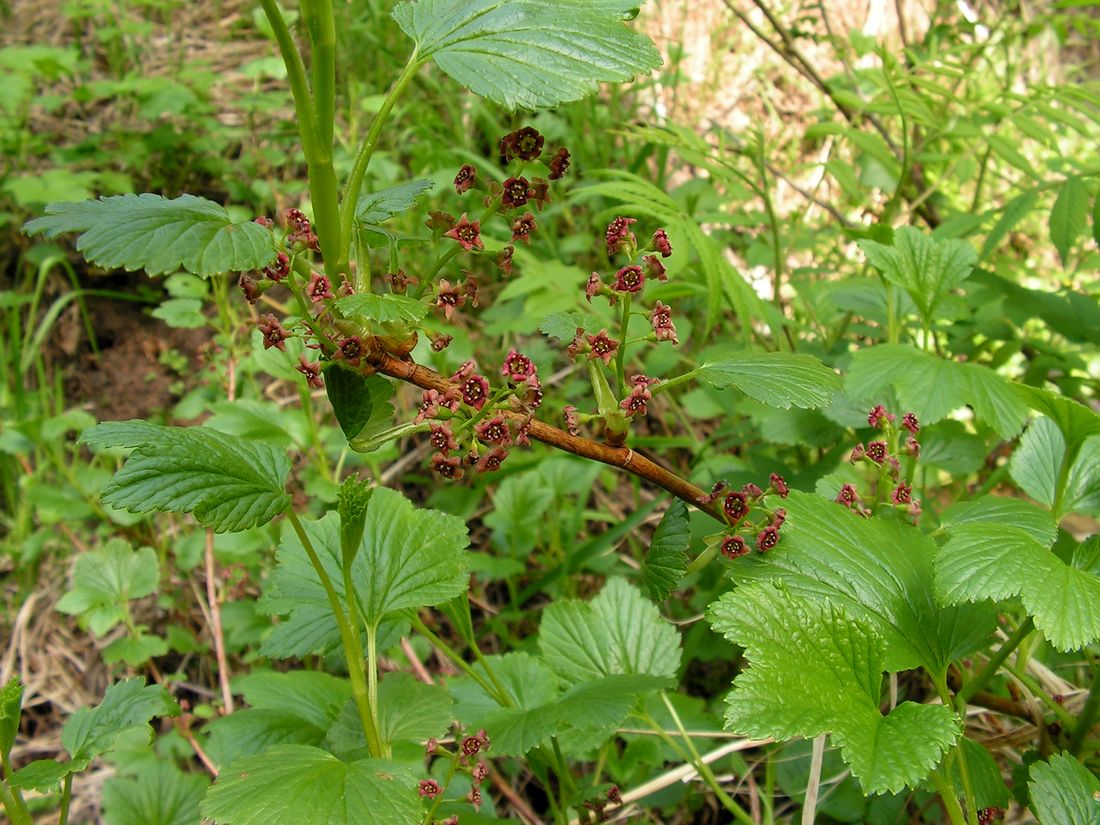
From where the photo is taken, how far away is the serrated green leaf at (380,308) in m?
0.75

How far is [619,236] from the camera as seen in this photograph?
35.8 inches

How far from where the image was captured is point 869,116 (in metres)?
2.43

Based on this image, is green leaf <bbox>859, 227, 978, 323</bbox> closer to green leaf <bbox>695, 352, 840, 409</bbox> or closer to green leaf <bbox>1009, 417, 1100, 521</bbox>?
green leaf <bbox>1009, 417, 1100, 521</bbox>

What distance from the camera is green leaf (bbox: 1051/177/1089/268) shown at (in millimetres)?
1678

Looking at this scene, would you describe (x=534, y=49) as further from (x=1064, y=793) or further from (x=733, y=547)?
(x=1064, y=793)

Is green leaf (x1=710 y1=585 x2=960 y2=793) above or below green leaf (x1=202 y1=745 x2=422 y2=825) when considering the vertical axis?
above

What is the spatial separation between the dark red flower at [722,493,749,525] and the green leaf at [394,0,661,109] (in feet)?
1.45

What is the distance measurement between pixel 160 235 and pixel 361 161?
7.2 inches

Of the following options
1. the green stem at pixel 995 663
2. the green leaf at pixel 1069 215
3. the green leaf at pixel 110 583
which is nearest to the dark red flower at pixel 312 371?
the green stem at pixel 995 663

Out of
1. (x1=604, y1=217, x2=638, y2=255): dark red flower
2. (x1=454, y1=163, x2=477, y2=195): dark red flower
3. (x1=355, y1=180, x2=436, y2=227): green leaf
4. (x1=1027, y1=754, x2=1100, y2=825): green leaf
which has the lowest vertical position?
(x1=1027, y1=754, x2=1100, y2=825): green leaf

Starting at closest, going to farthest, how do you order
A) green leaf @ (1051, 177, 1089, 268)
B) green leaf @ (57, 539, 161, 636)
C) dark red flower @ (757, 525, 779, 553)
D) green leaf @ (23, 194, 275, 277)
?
green leaf @ (23, 194, 275, 277), dark red flower @ (757, 525, 779, 553), green leaf @ (1051, 177, 1089, 268), green leaf @ (57, 539, 161, 636)

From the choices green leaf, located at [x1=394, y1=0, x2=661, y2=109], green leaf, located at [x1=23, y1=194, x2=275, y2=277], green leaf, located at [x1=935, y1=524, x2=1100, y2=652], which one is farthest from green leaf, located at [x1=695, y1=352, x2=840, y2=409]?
green leaf, located at [x1=23, y1=194, x2=275, y2=277]

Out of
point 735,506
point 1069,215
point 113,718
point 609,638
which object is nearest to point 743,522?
point 735,506

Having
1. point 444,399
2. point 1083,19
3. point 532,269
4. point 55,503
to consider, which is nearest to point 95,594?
point 55,503
